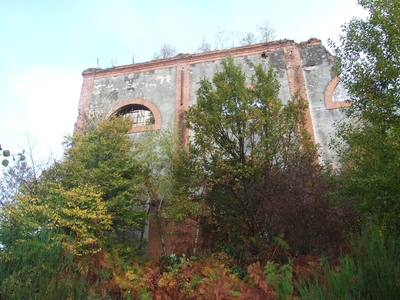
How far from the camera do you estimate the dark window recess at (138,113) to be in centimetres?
1648

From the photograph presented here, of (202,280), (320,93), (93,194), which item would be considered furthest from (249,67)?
(202,280)

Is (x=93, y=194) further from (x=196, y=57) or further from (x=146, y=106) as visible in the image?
(x=196, y=57)

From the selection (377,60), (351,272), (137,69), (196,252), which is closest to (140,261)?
(196,252)

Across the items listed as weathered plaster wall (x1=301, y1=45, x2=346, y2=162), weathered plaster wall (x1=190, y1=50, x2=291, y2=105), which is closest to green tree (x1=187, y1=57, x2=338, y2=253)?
weathered plaster wall (x1=301, y1=45, x2=346, y2=162)

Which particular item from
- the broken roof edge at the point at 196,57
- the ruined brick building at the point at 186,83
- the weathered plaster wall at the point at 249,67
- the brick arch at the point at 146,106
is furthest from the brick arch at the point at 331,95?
the brick arch at the point at 146,106

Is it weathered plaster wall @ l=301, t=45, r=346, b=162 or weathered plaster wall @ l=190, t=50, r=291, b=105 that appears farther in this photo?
weathered plaster wall @ l=190, t=50, r=291, b=105

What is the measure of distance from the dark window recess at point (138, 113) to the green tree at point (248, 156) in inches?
244

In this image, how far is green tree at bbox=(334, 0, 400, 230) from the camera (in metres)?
5.93

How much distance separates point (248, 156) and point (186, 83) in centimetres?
769

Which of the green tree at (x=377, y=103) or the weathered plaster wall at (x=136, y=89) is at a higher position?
the weathered plaster wall at (x=136, y=89)

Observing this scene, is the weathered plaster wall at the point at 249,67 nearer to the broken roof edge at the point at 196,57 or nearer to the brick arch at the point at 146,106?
the broken roof edge at the point at 196,57

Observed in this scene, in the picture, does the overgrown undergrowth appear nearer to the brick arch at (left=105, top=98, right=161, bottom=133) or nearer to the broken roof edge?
the brick arch at (left=105, top=98, right=161, bottom=133)

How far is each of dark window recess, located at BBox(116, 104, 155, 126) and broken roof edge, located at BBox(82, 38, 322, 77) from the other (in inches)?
82.2

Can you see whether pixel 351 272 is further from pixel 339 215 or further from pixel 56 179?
pixel 56 179
